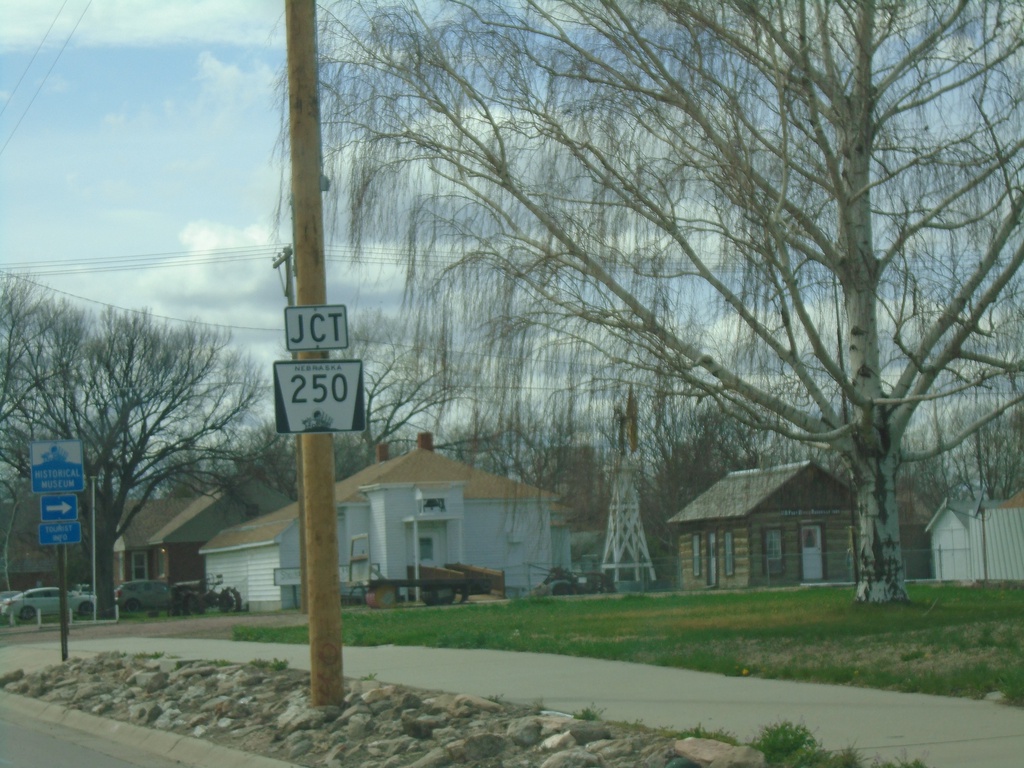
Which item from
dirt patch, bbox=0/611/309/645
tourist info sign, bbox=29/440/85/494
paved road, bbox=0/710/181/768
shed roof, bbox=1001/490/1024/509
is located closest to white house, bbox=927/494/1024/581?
shed roof, bbox=1001/490/1024/509

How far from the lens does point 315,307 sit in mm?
10133

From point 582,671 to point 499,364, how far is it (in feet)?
12.3

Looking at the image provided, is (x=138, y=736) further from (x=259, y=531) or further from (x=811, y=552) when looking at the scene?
(x=259, y=531)

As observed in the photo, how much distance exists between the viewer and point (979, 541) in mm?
40062

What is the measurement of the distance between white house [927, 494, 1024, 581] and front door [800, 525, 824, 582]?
419 centimetres

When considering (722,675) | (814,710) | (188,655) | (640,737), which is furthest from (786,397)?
(188,655)

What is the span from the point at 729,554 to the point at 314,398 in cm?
3834

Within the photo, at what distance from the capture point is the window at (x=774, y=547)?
147ft

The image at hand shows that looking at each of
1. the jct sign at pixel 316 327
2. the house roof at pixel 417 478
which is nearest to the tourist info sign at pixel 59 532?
the jct sign at pixel 316 327

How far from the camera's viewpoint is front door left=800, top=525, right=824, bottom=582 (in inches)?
1758

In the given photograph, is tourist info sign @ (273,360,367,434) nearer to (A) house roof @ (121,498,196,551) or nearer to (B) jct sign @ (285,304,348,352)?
(B) jct sign @ (285,304,348,352)

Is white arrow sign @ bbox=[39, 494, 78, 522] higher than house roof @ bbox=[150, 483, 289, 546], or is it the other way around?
white arrow sign @ bbox=[39, 494, 78, 522]

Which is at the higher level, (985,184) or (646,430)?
(985,184)

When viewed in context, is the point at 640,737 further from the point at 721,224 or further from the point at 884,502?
the point at 884,502
